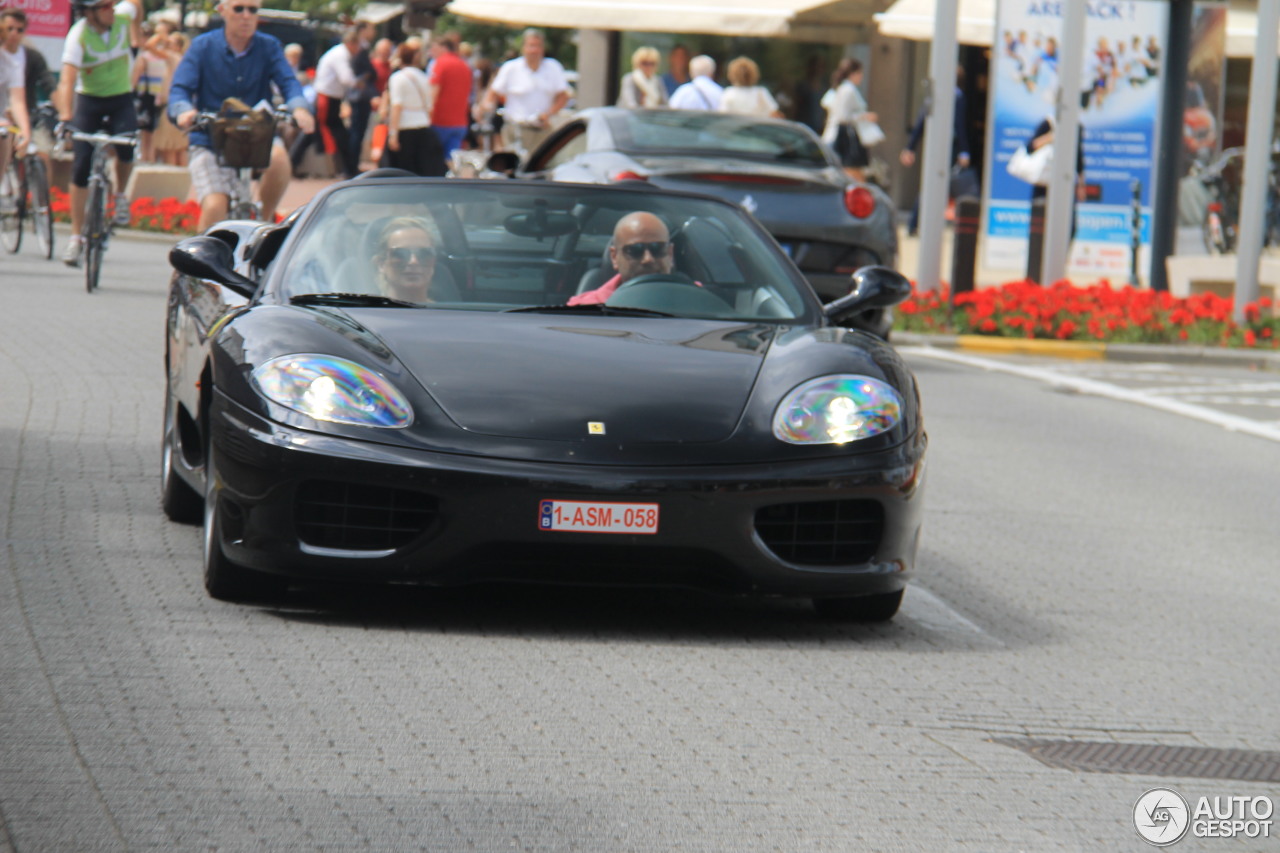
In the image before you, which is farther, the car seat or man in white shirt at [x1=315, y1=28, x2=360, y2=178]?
man in white shirt at [x1=315, y1=28, x2=360, y2=178]

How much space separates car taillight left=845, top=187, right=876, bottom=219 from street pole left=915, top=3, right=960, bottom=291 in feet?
15.6

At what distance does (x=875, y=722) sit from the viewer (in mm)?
4738

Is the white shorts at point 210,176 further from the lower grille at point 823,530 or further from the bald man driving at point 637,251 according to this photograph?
the lower grille at point 823,530

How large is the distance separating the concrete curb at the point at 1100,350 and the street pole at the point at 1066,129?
1.48 meters

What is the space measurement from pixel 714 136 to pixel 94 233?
4.17 metres

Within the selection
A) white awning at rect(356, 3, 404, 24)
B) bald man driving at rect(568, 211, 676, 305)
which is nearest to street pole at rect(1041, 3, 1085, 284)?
bald man driving at rect(568, 211, 676, 305)

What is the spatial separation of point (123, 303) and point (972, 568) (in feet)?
26.6

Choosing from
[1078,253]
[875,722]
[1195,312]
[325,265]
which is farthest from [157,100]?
[875,722]

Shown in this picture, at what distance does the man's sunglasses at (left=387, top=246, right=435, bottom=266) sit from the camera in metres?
6.26

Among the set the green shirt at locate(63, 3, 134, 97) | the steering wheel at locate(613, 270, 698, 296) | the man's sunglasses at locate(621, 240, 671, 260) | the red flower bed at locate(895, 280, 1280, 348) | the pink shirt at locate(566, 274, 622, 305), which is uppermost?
the green shirt at locate(63, 3, 134, 97)

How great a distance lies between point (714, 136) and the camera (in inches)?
546

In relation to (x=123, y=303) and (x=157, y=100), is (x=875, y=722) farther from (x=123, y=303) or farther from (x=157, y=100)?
(x=157, y=100)

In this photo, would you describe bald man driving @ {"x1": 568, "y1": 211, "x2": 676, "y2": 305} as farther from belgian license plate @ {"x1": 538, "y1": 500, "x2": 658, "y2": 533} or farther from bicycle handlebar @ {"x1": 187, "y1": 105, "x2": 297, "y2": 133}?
bicycle handlebar @ {"x1": 187, "y1": 105, "x2": 297, "y2": 133}

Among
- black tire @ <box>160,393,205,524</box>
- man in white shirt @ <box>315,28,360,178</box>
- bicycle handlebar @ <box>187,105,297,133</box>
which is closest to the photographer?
black tire @ <box>160,393,205,524</box>
